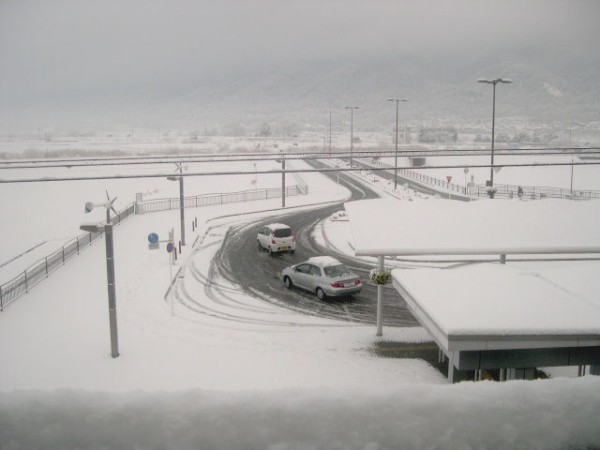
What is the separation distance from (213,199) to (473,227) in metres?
33.0

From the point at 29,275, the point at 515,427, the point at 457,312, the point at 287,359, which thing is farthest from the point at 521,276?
the point at 29,275

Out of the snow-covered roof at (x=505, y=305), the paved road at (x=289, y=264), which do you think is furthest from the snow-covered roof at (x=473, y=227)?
the paved road at (x=289, y=264)

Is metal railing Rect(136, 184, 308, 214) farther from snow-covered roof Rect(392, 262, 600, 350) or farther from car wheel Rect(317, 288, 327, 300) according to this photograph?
snow-covered roof Rect(392, 262, 600, 350)

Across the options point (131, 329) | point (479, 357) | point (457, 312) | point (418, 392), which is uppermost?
point (418, 392)

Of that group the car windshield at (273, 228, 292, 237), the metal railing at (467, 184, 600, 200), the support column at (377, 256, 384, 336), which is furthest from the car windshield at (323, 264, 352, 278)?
the metal railing at (467, 184, 600, 200)

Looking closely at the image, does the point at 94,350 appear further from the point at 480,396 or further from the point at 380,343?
the point at 480,396

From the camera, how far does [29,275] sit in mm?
21281

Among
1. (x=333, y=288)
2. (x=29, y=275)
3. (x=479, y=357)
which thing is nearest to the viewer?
(x=479, y=357)

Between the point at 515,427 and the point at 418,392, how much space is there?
319 mm

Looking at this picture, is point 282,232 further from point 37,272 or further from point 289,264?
point 37,272

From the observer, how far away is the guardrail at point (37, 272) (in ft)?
61.8

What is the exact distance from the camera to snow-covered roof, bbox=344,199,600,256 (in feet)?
48.3


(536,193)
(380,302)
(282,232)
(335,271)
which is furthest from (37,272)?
(536,193)

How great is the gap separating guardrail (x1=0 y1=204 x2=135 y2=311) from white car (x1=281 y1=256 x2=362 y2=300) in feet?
29.4
